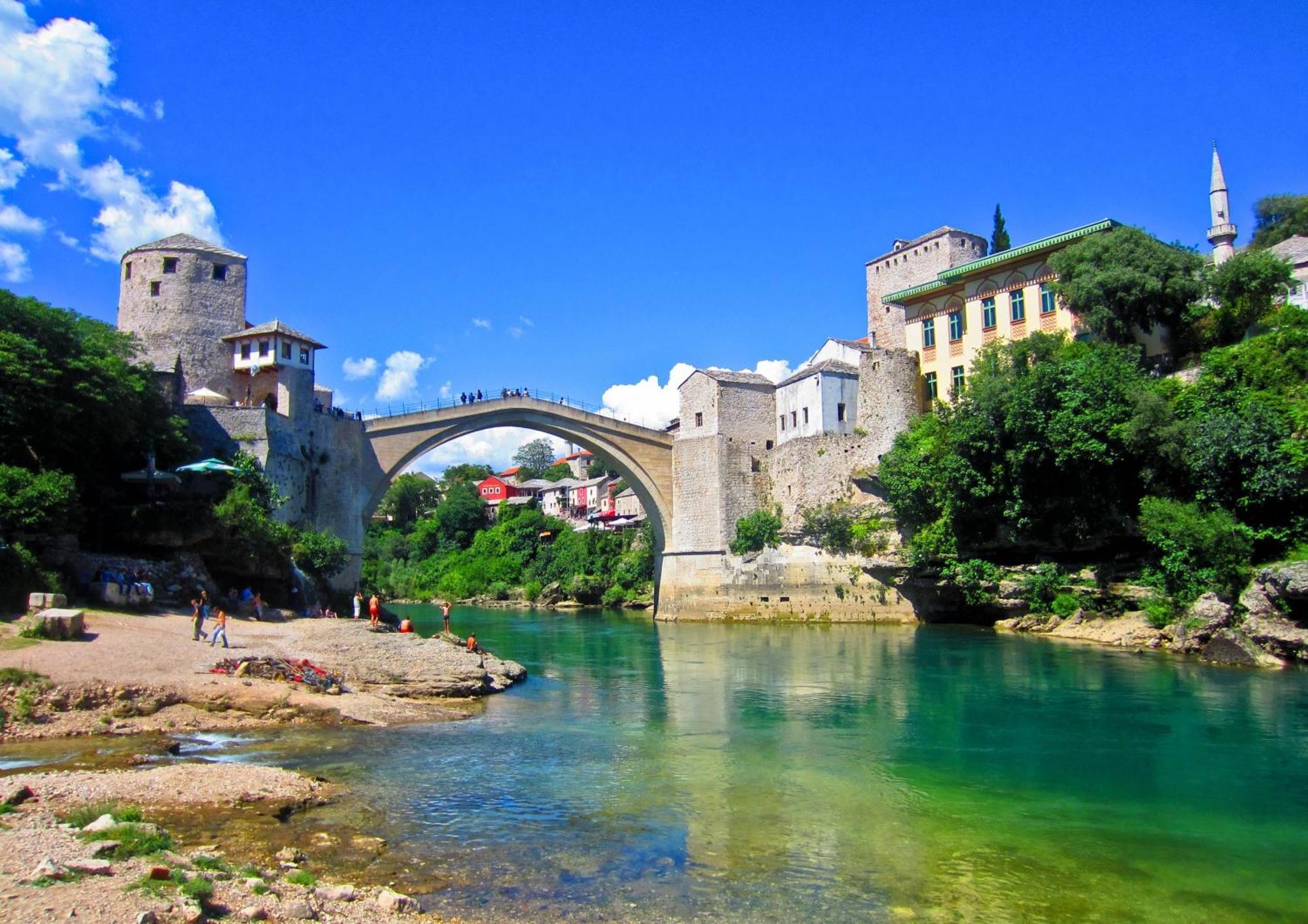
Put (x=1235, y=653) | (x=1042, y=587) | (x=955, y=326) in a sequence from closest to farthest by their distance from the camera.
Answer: (x=1235, y=653) < (x=1042, y=587) < (x=955, y=326)

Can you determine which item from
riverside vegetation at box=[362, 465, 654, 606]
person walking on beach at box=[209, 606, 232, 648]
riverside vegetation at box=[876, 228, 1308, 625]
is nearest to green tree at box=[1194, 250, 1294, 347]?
riverside vegetation at box=[876, 228, 1308, 625]

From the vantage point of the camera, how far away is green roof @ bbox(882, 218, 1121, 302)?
32062 mm

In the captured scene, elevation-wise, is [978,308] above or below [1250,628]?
above

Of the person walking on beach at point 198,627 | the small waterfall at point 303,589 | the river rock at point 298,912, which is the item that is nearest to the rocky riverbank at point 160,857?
the river rock at point 298,912

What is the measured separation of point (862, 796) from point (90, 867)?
26.9ft

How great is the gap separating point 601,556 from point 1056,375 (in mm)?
A: 32407

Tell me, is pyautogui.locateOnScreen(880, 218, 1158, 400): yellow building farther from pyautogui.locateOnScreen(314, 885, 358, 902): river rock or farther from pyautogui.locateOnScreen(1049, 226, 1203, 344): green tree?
pyautogui.locateOnScreen(314, 885, 358, 902): river rock

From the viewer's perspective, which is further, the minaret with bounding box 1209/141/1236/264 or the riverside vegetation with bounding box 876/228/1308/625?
the minaret with bounding box 1209/141/1236/264

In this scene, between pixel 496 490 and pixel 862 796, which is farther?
pixel 496 490

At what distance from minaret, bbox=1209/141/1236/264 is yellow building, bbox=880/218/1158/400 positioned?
3.90 metres

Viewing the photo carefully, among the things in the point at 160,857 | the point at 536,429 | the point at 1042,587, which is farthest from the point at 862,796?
the point at 536,429

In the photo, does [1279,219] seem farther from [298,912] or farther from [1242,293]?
[298,912]

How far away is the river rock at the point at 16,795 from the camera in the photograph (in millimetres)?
8219

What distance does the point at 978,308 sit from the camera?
36.4 metres
